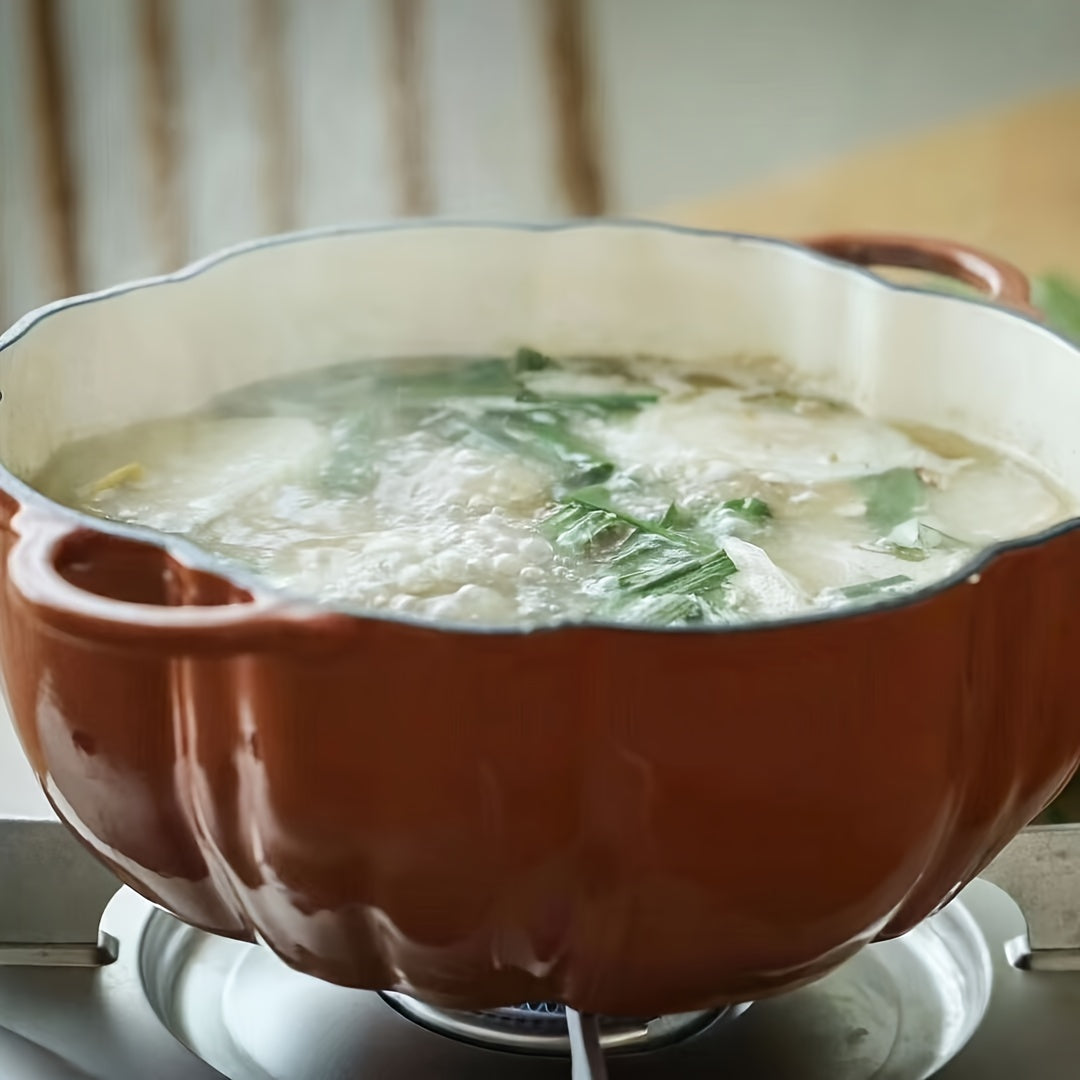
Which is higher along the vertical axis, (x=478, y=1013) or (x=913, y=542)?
(x=913, y=542)

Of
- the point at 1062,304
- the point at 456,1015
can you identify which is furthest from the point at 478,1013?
the point at 1062,304

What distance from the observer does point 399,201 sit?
5.32ft

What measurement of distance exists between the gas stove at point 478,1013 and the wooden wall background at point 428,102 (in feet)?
3.15

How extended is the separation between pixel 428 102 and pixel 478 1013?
1.13 m

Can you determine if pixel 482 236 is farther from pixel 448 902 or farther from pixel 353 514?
pixel 448 902

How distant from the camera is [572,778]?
0.48m

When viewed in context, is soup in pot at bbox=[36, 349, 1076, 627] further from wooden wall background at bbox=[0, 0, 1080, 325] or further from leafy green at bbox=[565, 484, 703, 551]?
wooden wall background at bbox=[0, 0, 1080, 325]

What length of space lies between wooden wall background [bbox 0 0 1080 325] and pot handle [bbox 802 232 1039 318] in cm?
76

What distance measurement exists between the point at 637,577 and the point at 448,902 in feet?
0.57

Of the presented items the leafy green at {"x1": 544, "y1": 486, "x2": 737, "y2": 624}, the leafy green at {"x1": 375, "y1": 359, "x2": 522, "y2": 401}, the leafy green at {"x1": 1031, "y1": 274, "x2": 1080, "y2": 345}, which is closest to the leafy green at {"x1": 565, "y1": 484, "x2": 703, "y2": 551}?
the leafy green at {"x1": 544, "y1": 486, "x2": 737, "y2": 624}

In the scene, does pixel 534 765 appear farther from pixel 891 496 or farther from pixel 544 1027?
pixel 891 496

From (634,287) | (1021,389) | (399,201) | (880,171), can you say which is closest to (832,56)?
(880,171)

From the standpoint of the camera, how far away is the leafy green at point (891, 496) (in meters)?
0.74

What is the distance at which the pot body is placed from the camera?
47cm
